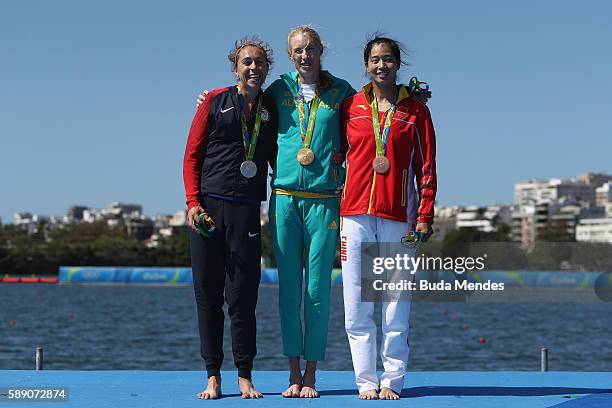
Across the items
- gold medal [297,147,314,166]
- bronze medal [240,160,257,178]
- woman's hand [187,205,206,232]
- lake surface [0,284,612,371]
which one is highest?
gold medal [297,147,314,166]

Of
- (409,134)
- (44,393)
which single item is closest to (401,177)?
(409,134)

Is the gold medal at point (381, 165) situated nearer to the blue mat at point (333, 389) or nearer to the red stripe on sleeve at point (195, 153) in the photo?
the red stripe on sleeve at point (195, 153)

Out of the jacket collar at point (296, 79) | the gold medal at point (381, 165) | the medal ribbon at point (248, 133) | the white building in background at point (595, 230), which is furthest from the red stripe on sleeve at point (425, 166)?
the white building in background at point (595, 230)

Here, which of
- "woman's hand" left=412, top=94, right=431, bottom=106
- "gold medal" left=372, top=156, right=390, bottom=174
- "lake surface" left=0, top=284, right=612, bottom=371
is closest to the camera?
"gold medal" left=372, top=156, right=390, bottom=174

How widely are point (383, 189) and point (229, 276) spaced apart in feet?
3.68

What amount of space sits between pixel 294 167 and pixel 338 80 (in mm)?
673

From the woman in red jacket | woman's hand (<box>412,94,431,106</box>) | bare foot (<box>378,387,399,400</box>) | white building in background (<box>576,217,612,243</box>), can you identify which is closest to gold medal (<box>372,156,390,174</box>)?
the woman in red jacket

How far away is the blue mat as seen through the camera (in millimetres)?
5570

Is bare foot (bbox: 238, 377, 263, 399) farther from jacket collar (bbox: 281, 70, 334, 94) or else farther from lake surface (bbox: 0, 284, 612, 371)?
lake surface (bbox: 0, 284, 612, 371)

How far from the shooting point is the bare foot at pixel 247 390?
5.79 m

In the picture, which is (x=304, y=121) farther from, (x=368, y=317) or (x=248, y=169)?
(x=368, y=317)

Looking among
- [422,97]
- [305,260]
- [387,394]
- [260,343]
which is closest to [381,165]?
[422,97]

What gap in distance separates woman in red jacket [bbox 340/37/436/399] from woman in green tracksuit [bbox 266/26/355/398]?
114 millimetres

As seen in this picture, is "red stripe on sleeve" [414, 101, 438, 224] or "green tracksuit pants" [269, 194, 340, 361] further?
"green tracksuit pants" [269, 194, 340, 361]
